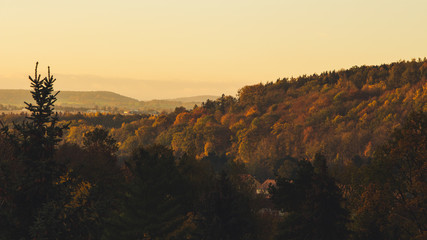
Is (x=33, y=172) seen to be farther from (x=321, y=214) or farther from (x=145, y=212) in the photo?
(x=321, y=214)

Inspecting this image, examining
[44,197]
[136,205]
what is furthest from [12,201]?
[136,205]

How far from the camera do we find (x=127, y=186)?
36.3 metres

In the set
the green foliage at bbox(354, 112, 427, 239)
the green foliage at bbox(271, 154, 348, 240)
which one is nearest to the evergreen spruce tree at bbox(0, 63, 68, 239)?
the green foliage at bbox(271, 154, 348, 240)

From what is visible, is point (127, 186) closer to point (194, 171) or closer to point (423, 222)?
point (423, 222)

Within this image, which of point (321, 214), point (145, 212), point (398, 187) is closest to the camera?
point (321, 214)

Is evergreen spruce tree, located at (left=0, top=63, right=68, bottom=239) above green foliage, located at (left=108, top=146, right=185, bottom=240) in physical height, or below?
above

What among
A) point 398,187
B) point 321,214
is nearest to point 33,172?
point 321,214

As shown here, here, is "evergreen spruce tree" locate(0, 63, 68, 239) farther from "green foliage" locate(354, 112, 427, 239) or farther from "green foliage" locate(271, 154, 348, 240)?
"green foliage" locate(354, 112, 427, 239)

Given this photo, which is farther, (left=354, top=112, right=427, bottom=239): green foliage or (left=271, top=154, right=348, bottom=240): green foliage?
(left=354, top=112, right=427, bottom=239): green foliage

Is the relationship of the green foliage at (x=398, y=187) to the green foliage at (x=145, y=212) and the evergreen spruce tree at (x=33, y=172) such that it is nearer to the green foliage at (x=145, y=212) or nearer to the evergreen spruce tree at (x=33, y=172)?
the green foliage at (x=145, y=212)

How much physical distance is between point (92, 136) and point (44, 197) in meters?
63.3

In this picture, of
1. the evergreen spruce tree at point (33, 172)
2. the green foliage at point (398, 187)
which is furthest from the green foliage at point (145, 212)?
the evergreen spruce tree at point (33, 172)

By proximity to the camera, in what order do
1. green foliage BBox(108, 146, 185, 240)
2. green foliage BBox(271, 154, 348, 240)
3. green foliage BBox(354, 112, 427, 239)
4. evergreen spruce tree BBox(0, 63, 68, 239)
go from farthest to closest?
1. green foliage BBox(354, 112, 427, 239)
2. green foliage BBox(108, 146, 185, 240)
3. green foliage BBox(271, 154, 348, 240)
4. evergreen spruce tree BBox(0, 63, 68, 239)

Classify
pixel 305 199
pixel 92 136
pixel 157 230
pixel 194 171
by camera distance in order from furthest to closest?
pixel 92 136
pixel 194 171
pixel 305 199
pixel 157 230
